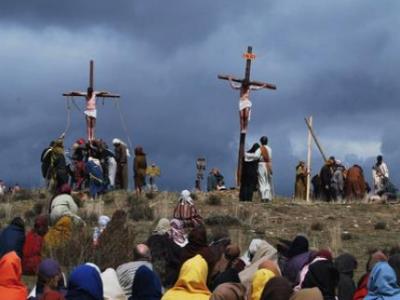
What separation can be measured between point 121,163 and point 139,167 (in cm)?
55

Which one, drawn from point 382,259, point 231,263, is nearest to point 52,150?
point 231,263

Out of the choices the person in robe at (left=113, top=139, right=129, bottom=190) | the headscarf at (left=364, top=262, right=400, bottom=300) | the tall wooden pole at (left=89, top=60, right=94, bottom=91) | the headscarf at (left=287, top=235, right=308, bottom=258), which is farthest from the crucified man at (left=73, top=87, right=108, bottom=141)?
the headscarf at (left=364, top=262, right=400, bottom=300)

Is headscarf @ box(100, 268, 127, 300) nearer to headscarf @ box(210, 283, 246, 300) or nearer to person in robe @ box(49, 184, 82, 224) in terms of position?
headscarf @ box(210, 283, 246, 300)

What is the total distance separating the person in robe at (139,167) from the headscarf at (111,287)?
18.4 metres

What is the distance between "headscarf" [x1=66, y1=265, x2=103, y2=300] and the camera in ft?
35.2

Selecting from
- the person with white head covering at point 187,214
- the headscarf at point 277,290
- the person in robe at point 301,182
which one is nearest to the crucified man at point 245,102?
the person in robe at point 301,182

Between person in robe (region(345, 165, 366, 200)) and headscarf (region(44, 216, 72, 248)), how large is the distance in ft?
52.3

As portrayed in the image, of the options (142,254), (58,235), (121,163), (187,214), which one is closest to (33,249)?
(58,235)

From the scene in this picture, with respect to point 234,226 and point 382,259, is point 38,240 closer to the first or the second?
point 382,259

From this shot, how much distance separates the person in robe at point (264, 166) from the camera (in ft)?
94.0

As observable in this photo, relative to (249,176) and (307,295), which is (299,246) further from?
(249,176)

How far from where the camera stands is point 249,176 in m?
28.7

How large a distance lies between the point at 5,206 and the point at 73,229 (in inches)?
418

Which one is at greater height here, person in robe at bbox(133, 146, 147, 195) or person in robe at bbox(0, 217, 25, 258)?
person in robe at bbox(133, 146, 147, 195)
